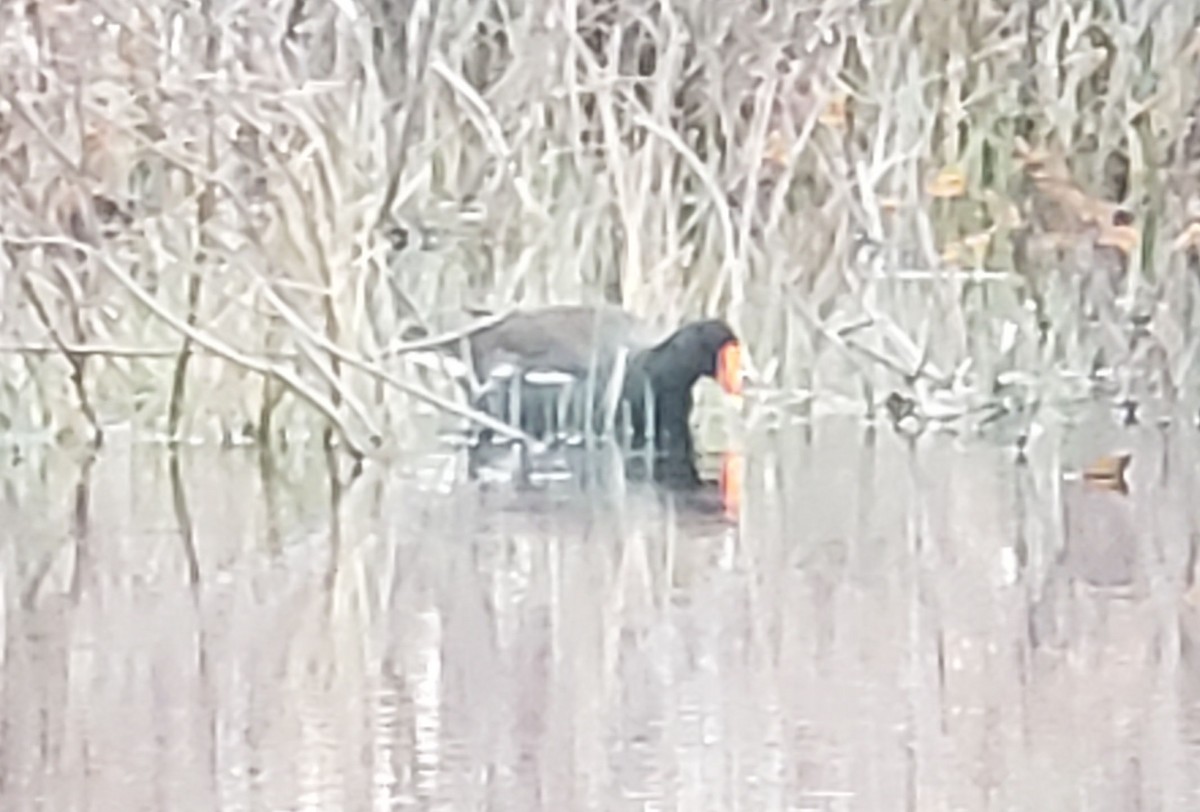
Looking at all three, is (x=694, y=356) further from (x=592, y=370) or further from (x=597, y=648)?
(x=597, y=648)

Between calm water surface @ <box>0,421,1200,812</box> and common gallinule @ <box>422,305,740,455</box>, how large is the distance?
0.90m

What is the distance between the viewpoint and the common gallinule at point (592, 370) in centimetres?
605

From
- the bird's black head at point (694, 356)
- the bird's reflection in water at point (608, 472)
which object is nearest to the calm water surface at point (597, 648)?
the bird's reflection in water at point (608, 472)

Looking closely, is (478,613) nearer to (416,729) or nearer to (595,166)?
(416,729)

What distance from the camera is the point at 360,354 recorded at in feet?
19.5

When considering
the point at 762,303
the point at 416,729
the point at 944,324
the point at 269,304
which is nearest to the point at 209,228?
the point at 269,304

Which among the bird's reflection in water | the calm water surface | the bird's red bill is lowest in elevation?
the bird's reflection in water

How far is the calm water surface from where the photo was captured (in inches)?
91.2

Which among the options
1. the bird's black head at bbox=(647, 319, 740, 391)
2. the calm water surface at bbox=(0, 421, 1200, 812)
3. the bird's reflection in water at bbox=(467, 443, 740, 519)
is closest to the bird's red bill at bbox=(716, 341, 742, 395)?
the bird's black head at bbox=(647, 319, 740, 391)

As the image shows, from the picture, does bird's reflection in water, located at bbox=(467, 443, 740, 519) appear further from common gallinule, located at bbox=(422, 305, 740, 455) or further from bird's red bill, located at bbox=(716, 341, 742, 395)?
bird's red bill, located at bbox=(716, 341, 742, 395)

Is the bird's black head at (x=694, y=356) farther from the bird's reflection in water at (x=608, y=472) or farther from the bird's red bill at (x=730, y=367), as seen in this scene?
the bird's reflection in water at (x=608, y=472)

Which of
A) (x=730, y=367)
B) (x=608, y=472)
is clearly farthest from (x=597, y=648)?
(x=730, y=367)

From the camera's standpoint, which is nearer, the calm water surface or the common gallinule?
the calm water surface

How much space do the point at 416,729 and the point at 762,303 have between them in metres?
4.47
